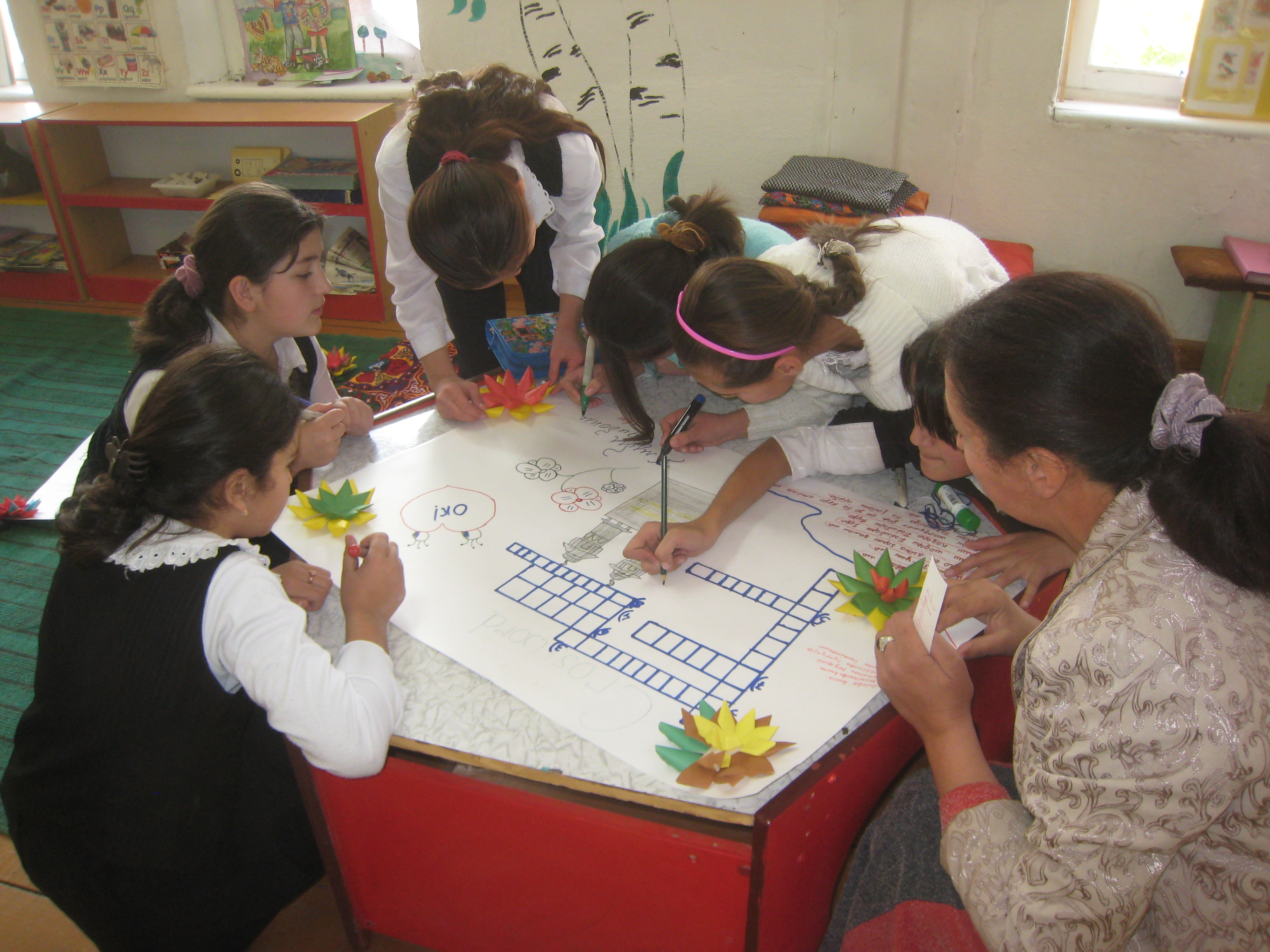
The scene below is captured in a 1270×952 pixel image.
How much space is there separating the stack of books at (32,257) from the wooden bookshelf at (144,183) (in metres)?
0.14

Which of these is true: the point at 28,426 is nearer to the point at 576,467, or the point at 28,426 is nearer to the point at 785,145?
the point at 576,467

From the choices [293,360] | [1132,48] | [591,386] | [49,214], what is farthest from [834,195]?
[49,214]

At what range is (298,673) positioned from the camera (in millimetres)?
906

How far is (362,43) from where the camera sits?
136 inches

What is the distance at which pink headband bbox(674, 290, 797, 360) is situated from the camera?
129 cm

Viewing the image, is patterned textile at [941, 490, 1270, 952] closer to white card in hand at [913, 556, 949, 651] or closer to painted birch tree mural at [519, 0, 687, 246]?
white card in hand at [913, 556, 949, 651]

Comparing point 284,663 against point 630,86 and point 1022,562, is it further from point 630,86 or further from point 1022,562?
point 630,86

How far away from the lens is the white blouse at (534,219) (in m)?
1.73

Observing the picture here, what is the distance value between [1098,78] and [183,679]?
309 centimetres

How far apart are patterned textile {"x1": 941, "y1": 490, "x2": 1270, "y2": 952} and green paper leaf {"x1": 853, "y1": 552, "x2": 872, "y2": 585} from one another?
0.31 metres

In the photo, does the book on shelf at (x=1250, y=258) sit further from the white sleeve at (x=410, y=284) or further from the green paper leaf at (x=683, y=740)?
the green paper leaf at (x=683, y=740)

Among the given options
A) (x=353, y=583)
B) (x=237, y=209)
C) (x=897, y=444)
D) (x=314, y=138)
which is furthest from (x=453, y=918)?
(x=314, y=138)

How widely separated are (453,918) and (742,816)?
47cm

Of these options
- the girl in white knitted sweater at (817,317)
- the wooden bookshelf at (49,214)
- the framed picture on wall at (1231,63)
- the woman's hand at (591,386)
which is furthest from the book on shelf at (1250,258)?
the wooden bookshelf at (49,214)
